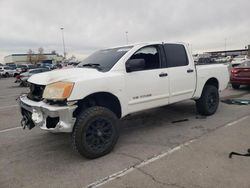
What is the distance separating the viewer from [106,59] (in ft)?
16.6

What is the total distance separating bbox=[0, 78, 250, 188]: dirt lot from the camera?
11.7ft

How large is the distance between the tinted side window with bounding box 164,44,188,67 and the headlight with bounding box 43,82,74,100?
2471mm

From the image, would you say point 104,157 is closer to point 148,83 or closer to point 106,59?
point 148,83

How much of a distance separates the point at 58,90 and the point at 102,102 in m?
0.98

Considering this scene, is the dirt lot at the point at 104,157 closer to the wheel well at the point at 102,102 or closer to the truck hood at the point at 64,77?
the wheel well at the point at 102,102

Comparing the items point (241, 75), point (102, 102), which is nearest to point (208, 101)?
point (102, 102)

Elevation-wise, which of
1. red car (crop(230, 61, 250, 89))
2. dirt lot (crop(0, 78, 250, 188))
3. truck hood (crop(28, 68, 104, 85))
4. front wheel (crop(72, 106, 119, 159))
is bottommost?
dirt lot (crop(0, 78, 250, 188))

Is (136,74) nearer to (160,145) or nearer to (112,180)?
(160,145)

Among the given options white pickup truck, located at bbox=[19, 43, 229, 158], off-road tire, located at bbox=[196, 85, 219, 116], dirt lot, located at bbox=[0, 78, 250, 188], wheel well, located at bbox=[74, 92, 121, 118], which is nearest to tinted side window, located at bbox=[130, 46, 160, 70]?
white pickup truck, located at bbox=[19, 43, 229, 158]

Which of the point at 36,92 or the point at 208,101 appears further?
the point at 208,101

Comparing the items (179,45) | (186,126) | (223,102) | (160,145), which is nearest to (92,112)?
(160,145)

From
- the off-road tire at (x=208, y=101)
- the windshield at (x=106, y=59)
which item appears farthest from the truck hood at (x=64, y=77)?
the off-road tire at (x=208, y=101)

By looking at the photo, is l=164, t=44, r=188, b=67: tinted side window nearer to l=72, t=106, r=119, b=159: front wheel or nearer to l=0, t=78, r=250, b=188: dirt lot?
l=0, t=78, r=250, b=188: dirt lot

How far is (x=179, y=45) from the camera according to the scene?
6.02m
